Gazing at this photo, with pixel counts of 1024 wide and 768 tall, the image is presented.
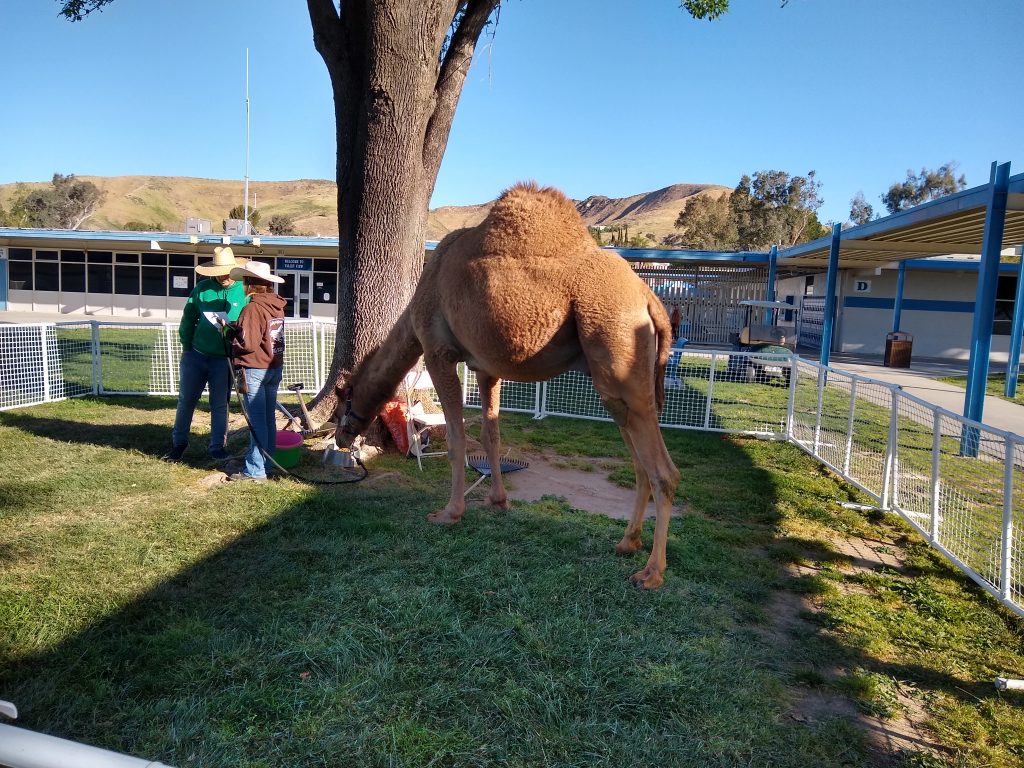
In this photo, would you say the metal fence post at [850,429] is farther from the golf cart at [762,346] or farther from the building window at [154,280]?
the building window at [154,280]

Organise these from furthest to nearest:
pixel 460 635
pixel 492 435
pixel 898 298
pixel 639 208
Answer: pixel 639 208, pixel 898 298, pixel 492 435, pixel 460 635

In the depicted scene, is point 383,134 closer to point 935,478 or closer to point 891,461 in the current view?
point 891,461

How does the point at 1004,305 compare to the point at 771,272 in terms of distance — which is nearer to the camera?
the point at 771,272

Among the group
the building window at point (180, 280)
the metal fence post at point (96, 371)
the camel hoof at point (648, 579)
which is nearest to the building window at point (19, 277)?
the building window at point (180, 280)

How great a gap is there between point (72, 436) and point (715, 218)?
6356 centimetres

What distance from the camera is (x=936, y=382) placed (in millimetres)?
18969

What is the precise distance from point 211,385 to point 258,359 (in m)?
0.88

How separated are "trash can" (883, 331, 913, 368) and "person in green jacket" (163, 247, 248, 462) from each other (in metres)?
22.2

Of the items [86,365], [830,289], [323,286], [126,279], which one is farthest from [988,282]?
[126,279]

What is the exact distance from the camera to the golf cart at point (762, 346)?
10.6m

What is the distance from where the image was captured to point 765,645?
4.05m

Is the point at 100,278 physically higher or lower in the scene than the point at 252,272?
higher

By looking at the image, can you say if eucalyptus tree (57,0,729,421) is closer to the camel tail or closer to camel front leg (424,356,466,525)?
camel front leg (424,356,466,525)

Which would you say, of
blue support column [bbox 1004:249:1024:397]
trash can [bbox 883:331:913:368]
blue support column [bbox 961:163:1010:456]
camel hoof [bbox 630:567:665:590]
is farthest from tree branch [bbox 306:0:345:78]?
trash can [bbox 883:331:913:368]
